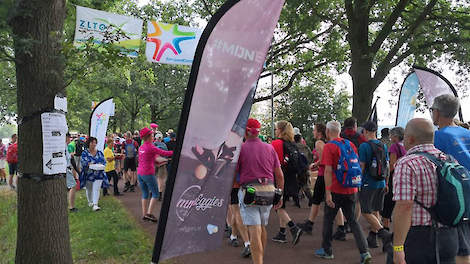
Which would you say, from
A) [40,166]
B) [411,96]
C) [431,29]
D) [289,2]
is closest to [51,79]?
[40,166]

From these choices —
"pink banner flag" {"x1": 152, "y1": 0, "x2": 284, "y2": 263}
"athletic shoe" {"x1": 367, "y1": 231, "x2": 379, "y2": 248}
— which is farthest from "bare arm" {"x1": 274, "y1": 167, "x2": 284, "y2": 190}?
"athletic shoe" {"x1": 367, "y1": 231, "x2": 379, "y2": 248}

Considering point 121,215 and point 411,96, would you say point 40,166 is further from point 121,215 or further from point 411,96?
point 411,96

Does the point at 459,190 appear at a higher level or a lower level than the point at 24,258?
higher

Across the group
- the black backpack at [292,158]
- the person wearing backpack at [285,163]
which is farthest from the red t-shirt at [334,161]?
the black backpack at [292,158]

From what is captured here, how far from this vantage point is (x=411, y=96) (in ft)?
40.3

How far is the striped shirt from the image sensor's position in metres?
2.95

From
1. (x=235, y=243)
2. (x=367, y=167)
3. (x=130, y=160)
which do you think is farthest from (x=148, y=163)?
(x=130, y=160)

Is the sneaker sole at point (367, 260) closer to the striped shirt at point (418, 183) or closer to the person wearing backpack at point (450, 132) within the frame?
the person wearing backpack at point (450, 132)

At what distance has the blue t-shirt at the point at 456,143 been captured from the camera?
3.96 m

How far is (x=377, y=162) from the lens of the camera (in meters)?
6.38

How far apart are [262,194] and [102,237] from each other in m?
3.87

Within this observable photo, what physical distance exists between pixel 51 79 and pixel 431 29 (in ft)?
40.8

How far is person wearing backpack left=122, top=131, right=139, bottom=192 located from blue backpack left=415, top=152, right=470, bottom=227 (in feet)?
38.8

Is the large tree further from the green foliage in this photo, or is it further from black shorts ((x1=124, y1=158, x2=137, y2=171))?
the green foliage
